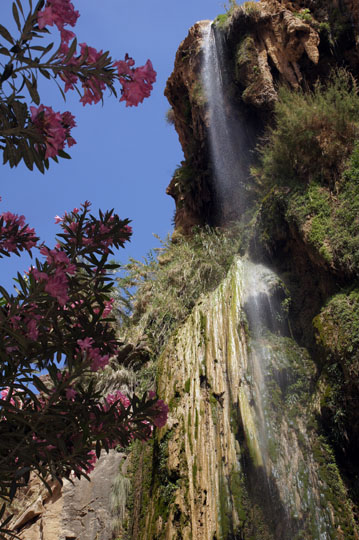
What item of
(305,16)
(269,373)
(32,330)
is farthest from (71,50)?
(305,16)

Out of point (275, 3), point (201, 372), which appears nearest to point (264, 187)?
point (201, 372)

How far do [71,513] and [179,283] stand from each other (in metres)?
4.48

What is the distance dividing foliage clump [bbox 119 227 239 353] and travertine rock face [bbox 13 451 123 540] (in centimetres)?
260

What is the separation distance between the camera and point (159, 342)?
25.1 ft

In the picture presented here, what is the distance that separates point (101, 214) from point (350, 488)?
3.80 meters

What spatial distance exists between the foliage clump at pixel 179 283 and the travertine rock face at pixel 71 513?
2601 millimetres

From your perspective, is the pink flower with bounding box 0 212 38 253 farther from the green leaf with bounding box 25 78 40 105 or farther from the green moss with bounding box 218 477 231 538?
the green moss with bounding box 218 477 231 538

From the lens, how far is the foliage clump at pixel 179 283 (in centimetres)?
789

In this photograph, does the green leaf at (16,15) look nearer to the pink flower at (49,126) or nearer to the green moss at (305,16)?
the pink flower at (49,126)

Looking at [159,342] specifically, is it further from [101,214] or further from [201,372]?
[101,214]

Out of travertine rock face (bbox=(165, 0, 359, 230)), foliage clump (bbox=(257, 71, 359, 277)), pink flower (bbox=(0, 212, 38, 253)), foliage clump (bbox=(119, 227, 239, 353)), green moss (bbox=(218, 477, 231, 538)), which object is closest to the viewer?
pink flower (bbox=(0, 212, 38, 253))

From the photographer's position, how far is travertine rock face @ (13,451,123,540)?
5090 millimetres

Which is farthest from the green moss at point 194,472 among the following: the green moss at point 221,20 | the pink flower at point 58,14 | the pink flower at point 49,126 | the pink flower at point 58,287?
the green moss at point 221,20

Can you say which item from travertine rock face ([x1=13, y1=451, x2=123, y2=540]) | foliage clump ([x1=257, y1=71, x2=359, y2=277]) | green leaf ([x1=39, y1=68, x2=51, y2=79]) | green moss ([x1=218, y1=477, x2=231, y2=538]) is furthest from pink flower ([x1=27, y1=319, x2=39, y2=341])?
foliage clump ([x1=257, y1=71, x2=359, y2=277])
